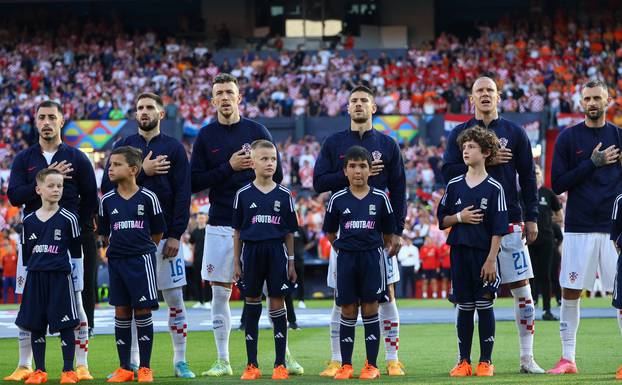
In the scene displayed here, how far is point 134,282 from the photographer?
29.5 ft

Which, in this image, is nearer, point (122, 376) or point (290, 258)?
point (122, 376)

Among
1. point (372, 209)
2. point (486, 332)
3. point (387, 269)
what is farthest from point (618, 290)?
point (372, 209)

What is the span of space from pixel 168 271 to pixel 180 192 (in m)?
0.67

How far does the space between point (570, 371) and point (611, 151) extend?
1.87 metres

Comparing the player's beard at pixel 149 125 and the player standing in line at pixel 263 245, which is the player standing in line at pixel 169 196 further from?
the player standing in line at pixel 263 245

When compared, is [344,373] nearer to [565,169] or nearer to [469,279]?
[469,279]

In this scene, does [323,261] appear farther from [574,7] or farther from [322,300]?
[574,7]

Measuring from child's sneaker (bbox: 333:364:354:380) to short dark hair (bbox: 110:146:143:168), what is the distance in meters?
2.30

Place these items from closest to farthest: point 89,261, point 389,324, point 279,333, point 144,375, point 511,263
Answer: point 144,375 → point 279,333 → point 511,263 → point 389,324 → point 89,261

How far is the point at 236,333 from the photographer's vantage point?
14477mm

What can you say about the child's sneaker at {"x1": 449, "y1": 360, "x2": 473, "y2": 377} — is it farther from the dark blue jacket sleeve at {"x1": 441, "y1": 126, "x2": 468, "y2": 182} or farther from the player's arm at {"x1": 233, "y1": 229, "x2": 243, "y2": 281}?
the player's arm at {"x1": 233, "y1": 229, "x2": 243, "y2": 281}

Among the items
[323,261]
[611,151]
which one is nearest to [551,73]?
[323,261]

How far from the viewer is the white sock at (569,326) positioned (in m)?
9.60

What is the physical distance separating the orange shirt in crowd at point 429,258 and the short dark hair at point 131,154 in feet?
51.9
